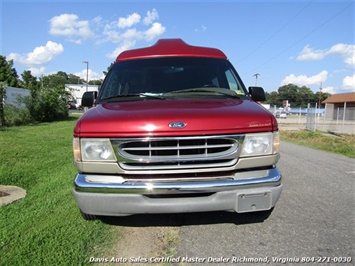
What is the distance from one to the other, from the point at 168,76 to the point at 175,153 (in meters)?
1.60

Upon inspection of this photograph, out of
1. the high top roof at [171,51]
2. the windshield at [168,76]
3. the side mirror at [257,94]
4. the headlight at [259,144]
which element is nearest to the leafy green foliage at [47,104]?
the high top roof at [171,51]

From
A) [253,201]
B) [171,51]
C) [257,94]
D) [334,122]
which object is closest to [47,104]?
[171,51]

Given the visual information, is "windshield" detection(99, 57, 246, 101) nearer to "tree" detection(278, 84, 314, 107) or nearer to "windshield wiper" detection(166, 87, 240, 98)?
"windshield wiper" detection(166, 87, 240, 98)

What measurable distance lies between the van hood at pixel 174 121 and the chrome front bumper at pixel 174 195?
0.44 metres

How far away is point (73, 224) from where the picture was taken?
3363mm

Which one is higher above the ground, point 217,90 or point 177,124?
point 217,90

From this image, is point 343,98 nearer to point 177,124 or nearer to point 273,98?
point 177,124

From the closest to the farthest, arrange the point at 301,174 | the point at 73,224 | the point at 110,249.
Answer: the point at 110,249, the point at 73,224, the point at 301,174

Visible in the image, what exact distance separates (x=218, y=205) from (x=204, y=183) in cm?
24

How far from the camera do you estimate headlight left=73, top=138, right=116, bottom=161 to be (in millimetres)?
2773

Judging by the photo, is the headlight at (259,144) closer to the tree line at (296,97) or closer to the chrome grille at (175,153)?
the chrome grille at (175,153)

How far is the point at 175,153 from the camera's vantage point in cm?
276

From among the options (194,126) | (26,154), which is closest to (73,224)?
(194,126)

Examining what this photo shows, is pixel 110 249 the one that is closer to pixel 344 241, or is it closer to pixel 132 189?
Result: pixel 132 189
